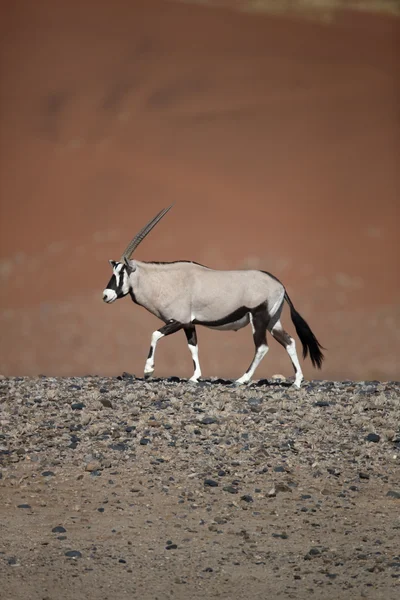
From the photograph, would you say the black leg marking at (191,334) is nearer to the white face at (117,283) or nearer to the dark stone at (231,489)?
the white face at (117,283)

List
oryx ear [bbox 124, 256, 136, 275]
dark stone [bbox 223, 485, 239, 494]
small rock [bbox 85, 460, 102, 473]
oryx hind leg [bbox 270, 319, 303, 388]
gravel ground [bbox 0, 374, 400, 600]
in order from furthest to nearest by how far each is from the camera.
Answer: oryx hind leg [bbox 270, 319, 303, 388], oryx ear [bbox 124, 256, 136, 275], small rock [bbox 85, 460, 102, 473], dark stone [bbox 223, 485, 239, 494], gravel ground [bbox 0, 374, 400, 600]

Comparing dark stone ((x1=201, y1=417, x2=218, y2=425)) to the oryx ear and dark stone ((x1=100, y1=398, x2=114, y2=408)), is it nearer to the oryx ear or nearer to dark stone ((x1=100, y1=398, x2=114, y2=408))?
dark stone ((x1=100, y1=398, x2=114, y2=408))

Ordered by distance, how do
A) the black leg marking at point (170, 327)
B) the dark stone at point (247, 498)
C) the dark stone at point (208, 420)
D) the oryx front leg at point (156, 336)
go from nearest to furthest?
1. the dark stone at point (247, 498)
2. the dark stone at point (208, 420)
3. the oryx front leg at point (156, 336)
4. the black leg marking at point (170, 327)

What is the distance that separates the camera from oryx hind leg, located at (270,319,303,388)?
53.6 ft

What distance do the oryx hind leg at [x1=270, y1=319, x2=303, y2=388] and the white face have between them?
2.57 m

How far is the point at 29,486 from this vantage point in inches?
471

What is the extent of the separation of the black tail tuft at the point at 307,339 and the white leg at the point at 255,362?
1.12 meters

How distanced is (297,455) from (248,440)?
2.58ft

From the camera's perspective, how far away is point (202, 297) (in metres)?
16.0

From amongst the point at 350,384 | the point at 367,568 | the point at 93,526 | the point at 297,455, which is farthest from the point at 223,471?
the point at 350,384

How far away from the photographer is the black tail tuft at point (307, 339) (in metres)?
17.0

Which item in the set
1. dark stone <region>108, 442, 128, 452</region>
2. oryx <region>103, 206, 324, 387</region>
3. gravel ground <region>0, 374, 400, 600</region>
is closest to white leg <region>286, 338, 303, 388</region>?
oryx <region>103, 206, 324, 387</region>

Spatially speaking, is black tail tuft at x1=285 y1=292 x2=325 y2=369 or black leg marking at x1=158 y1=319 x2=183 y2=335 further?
black tail tuft at x1=285 y1=292 x2=325 y2=369

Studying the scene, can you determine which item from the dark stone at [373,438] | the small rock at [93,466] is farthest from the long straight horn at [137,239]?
the dark stone at [373,438]
